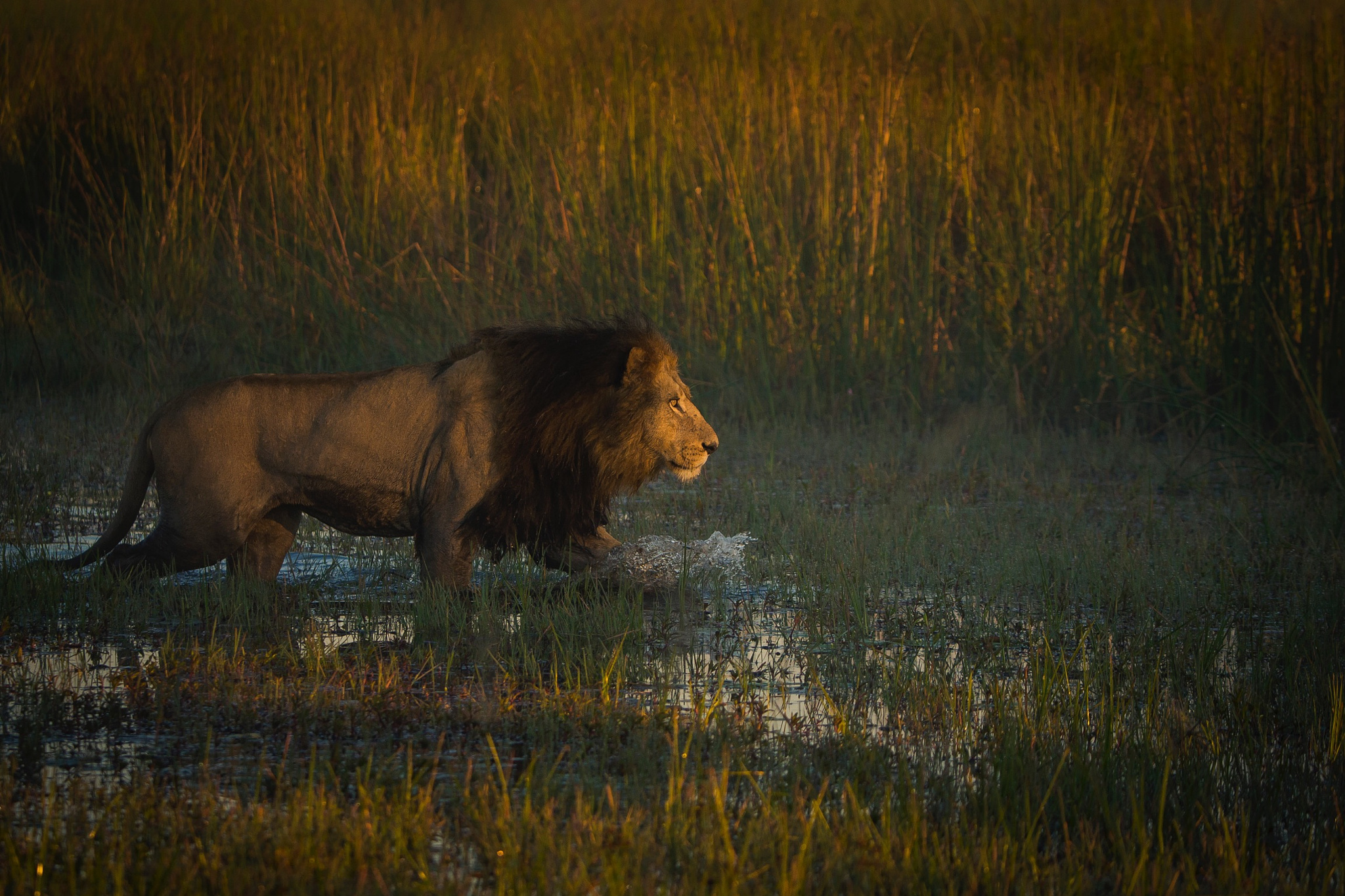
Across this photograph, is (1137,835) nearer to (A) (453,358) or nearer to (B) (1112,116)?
(A) (453,358)

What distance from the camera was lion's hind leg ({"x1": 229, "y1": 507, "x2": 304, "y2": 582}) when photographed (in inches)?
187

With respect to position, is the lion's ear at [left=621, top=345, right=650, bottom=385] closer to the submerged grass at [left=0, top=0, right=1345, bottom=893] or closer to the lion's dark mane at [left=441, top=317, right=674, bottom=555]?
the lion's dark mane at [left=441, top=317, right=674, bottom=555]

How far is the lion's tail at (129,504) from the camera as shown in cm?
454

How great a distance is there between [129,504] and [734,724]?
238 centimetres

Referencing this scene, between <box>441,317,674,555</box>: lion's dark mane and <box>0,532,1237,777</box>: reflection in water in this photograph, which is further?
<box>441,317,674,555</box>: lion's dark mane

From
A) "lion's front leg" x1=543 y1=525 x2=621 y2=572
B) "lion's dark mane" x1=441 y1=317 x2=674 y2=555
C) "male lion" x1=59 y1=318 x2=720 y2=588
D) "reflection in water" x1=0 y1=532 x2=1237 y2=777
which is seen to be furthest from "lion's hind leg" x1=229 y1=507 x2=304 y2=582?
"lion's front leg" x1=543 y1=525 x2=621 y2=572

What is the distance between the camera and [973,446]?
7.80 metres

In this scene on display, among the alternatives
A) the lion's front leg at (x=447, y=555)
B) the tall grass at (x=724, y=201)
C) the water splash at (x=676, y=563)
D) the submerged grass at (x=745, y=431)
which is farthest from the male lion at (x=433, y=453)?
the tall grass at (x=724, y=201)

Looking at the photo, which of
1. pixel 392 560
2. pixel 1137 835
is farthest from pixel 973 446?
pixel 1137 835

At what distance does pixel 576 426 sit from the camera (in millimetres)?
4797

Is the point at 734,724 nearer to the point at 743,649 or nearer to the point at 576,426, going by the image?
the point at 743,649

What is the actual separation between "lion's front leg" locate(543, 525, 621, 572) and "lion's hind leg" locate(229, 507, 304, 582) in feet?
3.09

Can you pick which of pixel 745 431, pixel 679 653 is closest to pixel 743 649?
pixel 679 653

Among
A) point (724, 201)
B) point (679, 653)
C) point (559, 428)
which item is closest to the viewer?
point (679, 653)
